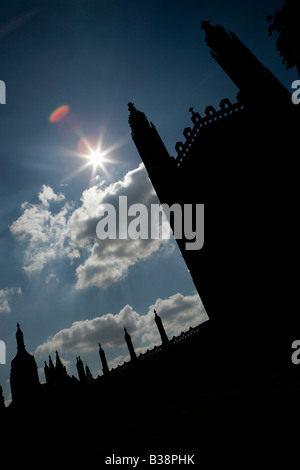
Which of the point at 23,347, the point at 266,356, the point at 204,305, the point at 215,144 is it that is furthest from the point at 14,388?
the point at 215,144

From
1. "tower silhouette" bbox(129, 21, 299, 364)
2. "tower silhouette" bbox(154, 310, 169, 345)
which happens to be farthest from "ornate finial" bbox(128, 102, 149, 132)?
"tower silhouette" bbox(154, 310, 169, 345)

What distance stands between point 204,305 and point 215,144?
8.29 meters

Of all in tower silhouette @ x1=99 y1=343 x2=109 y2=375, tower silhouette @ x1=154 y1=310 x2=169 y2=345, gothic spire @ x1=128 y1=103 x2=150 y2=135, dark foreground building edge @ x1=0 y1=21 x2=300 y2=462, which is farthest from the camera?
tower silhouette @ x1=99 y1=343 x2=109 y2=375

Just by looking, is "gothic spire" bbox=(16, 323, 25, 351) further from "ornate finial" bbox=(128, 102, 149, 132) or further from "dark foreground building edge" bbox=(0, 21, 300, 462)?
"ornate finial" bbox=(128, 102, 149, 132)

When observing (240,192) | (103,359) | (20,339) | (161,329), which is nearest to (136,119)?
(240,192)

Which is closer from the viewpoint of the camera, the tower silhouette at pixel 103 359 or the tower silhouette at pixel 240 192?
the tower silhouette at pixel 240 192

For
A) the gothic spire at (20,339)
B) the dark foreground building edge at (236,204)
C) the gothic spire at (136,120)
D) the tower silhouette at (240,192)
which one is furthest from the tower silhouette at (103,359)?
the gothic spire at (136,120)

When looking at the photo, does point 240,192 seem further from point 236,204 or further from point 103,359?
point 103,359

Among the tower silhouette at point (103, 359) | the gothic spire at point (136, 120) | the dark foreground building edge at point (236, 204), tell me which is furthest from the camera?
the tower silhouette at point (103, 359)

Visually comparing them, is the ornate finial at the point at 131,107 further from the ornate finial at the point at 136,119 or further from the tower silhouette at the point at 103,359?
the tower silhouette at the point at 103,359

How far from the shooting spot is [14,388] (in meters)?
30.1

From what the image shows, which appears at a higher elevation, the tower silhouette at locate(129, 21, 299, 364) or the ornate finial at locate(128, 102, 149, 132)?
the ornate finial at locate(128, 102, 149, 132)

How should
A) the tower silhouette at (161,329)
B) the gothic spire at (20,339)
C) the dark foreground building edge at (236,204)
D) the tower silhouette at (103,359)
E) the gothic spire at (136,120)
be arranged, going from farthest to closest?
the gothic spire at (20,339)
the tower silhouette at (103,359)
the tower silhouette at (161,329)
the gothic spire at (136,120)
the dark foreground building edge at (236,204)
